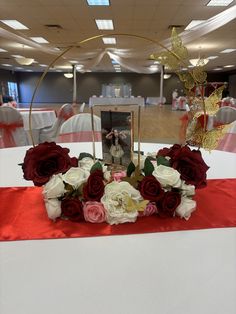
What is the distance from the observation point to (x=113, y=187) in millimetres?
782

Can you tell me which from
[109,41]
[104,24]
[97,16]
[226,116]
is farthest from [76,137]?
[109,41]

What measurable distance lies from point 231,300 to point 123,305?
20cm

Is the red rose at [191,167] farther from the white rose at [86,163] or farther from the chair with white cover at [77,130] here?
the chair with white cover at [77,130]

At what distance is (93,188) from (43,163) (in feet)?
0.59

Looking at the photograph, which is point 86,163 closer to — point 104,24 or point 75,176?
point 75,176

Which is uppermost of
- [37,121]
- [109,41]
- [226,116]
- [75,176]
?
[109,41]

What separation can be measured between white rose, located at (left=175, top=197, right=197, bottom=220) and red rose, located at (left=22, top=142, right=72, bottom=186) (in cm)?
36

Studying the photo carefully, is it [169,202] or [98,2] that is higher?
[98,2]

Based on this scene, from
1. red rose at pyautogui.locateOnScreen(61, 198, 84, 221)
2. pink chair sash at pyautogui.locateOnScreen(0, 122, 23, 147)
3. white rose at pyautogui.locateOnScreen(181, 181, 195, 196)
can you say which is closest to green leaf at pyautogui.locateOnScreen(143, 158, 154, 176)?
white rose at pyautogui.locateOnScreen(181, 181, 195, 196)

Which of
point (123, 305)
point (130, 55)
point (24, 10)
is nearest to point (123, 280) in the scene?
point (123, 305)

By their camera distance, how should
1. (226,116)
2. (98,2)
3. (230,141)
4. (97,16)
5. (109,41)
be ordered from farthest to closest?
(109,41) < (97,16) < (98,2) < (226,116) < (230,141)

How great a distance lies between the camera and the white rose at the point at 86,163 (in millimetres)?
892

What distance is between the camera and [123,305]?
1.68 feet

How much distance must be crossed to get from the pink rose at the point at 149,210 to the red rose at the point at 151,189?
45 millimetres
